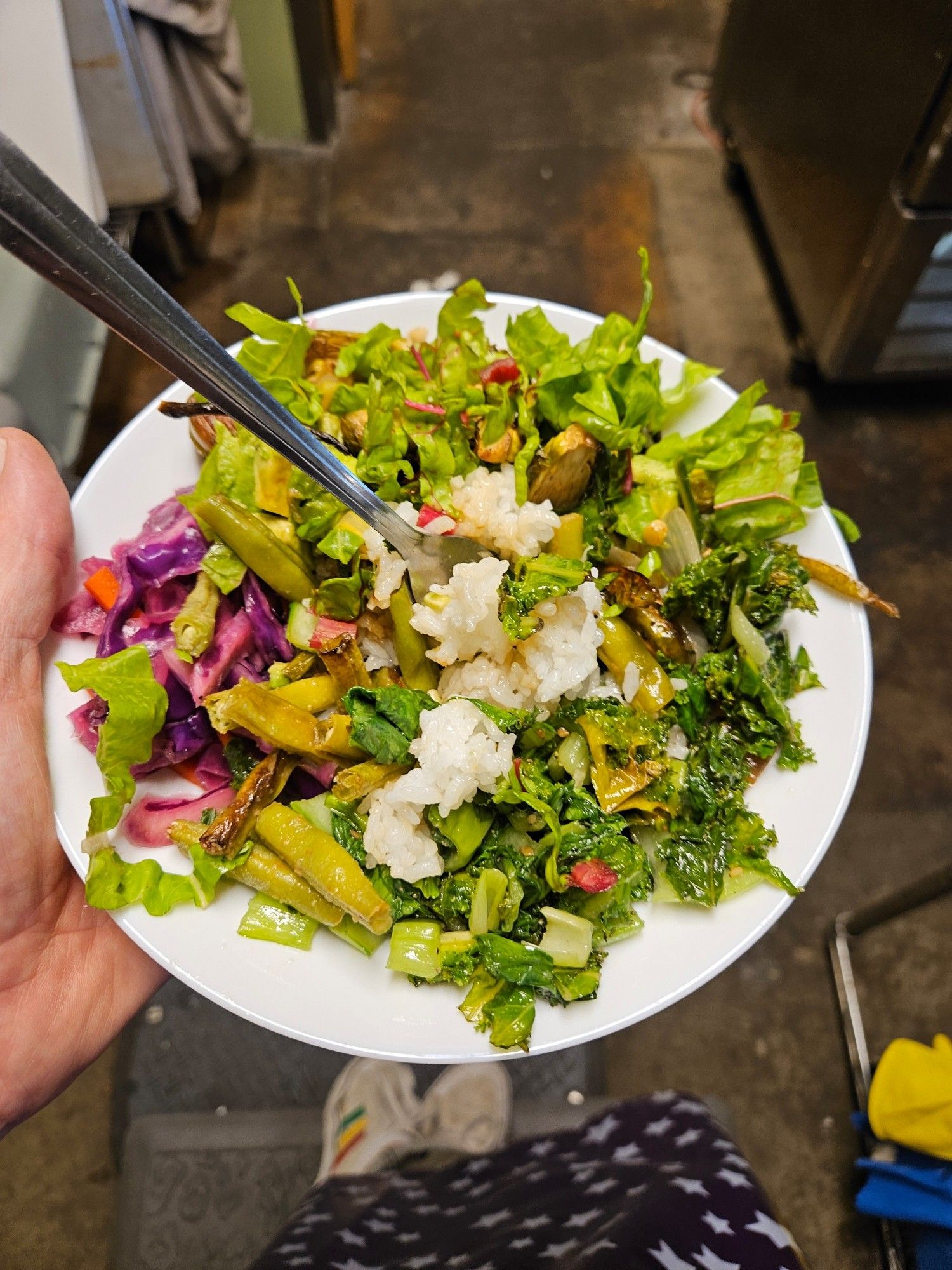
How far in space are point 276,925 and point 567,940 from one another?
0.45 metres

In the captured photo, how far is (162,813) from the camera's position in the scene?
1.32 meters

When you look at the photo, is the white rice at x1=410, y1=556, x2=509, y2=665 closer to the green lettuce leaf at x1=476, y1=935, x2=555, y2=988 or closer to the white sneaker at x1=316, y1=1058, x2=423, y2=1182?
the green lettuce leaf at x1=476, y1=935, x2=555, y2=988

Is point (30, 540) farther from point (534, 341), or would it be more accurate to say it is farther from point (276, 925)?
point (534, 341)

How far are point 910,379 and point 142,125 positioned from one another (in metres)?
2.71

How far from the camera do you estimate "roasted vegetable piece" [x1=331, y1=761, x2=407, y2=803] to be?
125cm

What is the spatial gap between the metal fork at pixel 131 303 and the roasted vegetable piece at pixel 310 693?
0.96 ft

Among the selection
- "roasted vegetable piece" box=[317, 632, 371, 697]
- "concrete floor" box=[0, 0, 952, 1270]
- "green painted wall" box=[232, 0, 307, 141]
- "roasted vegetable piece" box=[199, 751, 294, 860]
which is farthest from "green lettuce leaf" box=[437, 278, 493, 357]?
"green painted wall" box=[232, 0, 307, 141]

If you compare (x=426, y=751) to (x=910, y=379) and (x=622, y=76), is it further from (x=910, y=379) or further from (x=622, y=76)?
(x=622, y=76)

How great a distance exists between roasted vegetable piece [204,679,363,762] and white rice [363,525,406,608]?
0.21 meters

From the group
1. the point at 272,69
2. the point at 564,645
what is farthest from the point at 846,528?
the point at 272,69

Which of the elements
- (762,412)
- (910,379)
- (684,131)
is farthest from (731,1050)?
(684,131)

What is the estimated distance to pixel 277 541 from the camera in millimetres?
1382

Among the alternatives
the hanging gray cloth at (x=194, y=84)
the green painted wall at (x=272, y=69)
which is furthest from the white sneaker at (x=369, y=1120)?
the green painted wall at (x=272, y=69)

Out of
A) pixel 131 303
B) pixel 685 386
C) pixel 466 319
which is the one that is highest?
pixel 131 303
